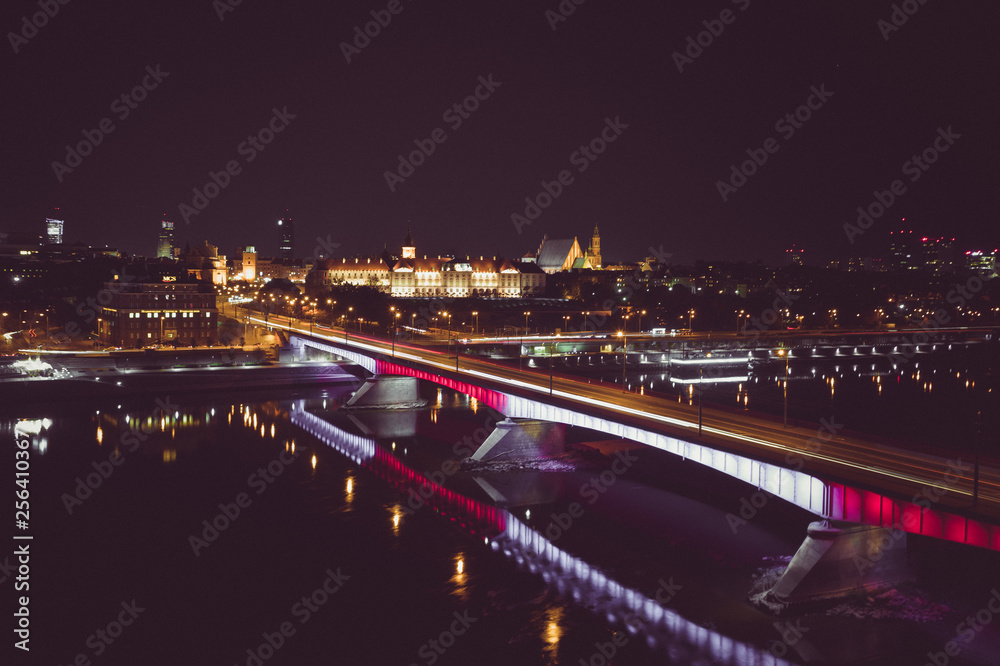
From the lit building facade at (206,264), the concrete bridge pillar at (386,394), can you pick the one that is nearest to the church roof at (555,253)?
the lit building facade at (206,264)

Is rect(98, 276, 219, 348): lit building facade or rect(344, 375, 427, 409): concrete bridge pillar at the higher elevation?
rect(98, 276, 219, 348): lit building facade

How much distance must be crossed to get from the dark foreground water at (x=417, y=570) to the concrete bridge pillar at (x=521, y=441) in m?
1.37

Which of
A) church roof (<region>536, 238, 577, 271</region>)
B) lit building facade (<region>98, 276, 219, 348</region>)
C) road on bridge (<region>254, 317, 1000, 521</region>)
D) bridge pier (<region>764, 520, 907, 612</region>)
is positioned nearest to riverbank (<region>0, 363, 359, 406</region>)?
lit building facade (<region>98, 276, 219, 348</region>)

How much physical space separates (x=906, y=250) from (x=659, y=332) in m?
151

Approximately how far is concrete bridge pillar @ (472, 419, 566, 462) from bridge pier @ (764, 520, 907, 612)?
1336 cm

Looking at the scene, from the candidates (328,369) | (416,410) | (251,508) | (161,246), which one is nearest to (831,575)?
(251,508)

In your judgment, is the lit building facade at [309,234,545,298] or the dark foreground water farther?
the lit building facade at [309,234,545,298]

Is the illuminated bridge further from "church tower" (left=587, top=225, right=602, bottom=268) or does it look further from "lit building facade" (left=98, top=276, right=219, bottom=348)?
"church tower" (left=587, top=225, right=602, bottom=268)

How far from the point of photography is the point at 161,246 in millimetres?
176125

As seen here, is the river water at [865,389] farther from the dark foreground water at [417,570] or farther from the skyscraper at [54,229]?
the skyscraper at [54,229]

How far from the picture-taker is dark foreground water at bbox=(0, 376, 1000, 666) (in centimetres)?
1409

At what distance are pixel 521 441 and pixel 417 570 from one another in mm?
10581

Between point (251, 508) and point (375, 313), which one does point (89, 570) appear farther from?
point (375, 313)

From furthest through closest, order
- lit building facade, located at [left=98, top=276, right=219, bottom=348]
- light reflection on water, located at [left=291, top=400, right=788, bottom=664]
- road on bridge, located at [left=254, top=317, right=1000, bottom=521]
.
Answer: lit building facade, located at [left=98, top=276, right=219, bottom=348] < road on bridge, located at [left=254, top=317, right=1000, bottom=521] < light reflection on water, located at [left=291, top=400, right=788, bottom=664]
